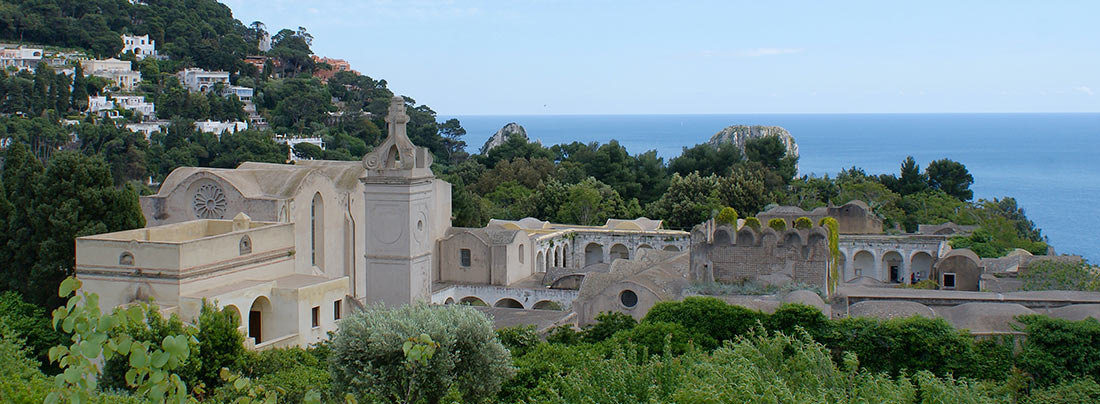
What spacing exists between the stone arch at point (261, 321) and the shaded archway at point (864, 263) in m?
24.1

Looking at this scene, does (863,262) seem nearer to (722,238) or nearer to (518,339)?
(722,238)

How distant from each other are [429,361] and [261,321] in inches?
373

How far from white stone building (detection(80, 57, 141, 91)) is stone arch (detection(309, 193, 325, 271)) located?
239 feet

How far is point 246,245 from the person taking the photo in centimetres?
2238

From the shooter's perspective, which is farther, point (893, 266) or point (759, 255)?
point (893, 266)

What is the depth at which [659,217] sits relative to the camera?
1900 inches

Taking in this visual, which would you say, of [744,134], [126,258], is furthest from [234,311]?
[744,134]

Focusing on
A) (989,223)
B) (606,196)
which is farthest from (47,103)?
(989,223)

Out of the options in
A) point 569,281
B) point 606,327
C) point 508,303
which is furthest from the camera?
point 508,303

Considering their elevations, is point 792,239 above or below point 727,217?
below

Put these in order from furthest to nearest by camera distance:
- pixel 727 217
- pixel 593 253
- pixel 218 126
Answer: pixel 218 126, pixel 593 253, pixel 727 217

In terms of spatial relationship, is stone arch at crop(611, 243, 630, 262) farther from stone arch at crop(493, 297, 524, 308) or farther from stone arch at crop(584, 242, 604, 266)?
stone arch at crop(493, 297, 524, 308)

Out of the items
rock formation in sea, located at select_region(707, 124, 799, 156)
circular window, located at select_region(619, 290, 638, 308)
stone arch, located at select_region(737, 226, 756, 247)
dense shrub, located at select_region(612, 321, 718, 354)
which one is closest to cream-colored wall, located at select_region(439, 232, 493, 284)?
circular window, located at select_region(619, 290, 638, 308)

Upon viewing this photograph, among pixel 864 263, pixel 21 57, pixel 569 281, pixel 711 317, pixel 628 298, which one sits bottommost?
pixel 569 281
